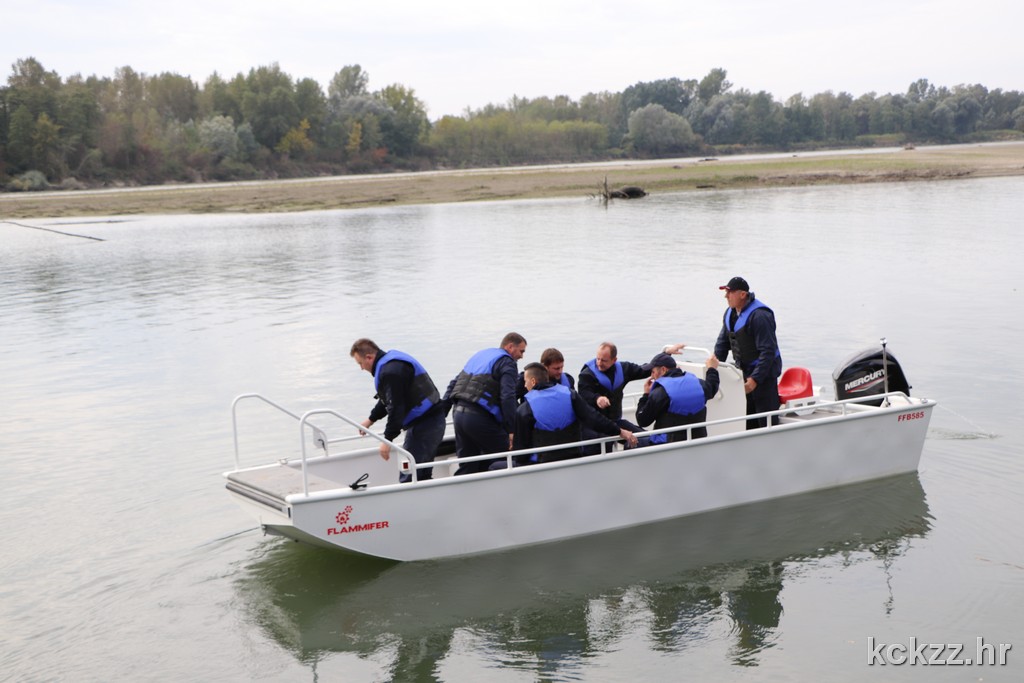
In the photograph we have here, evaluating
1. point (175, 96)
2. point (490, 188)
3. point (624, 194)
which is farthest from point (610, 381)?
point (175, 96)

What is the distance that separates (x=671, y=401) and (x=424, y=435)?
85.7 inches

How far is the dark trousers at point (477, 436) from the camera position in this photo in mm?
8367

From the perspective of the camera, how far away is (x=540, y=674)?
22.3ft

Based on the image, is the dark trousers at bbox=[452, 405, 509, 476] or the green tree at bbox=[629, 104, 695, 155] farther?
the green tree at bbox=[629, 104, 695, 155]

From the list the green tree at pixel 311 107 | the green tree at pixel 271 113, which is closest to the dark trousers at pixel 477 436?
the green tree at pixel 271 113

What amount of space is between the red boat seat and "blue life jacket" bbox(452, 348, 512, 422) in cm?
338

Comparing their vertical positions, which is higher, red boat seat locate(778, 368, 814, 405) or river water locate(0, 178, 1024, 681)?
red boat seat locate(778, 368, 814, 405)

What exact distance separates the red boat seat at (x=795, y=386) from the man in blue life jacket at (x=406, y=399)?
3807mm

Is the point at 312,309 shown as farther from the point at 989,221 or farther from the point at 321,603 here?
the point at 989,221

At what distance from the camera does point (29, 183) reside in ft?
254

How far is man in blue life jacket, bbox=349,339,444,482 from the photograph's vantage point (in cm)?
825

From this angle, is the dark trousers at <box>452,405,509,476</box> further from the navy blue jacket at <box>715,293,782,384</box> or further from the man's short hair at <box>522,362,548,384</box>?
the navy blue jacket at <box>715,293,782,384</box>

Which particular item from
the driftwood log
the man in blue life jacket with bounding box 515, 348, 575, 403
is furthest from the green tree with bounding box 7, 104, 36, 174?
the man in blue life jacket with bounding box 515, 348, 575, 403

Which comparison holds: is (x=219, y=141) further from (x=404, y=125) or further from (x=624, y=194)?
(x=624, y=194)
